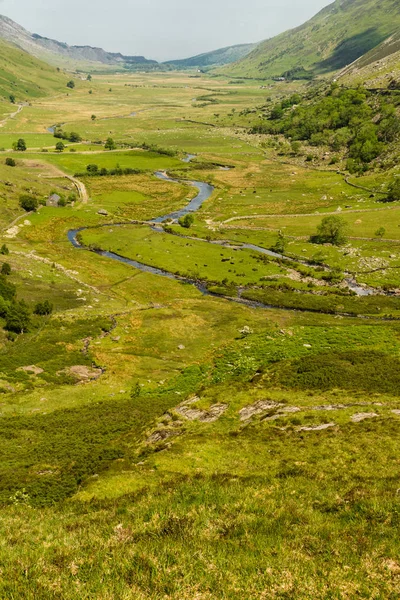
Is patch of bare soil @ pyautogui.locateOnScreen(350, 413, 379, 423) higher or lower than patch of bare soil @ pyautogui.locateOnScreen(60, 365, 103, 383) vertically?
higher

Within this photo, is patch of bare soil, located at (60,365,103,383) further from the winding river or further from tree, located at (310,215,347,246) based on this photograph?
tree, located at (310,215,347,246)

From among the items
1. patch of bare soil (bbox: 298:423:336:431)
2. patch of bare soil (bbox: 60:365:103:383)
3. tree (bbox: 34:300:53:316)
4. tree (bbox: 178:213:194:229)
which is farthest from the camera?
tree (bbox: 178:213:194:229)

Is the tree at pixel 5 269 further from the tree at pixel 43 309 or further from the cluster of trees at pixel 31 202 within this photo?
the cluster of trees at pixel 31 202

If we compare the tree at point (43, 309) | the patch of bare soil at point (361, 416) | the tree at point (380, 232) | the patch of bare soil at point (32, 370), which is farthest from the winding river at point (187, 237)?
the patch of bare soil at point (361, 416)

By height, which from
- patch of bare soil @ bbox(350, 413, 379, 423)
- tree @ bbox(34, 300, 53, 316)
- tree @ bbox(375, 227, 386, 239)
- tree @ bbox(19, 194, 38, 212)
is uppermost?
tree @ bbox(19, 194, 38, 212)

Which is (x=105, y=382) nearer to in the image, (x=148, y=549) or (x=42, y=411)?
(x=42, y=411)

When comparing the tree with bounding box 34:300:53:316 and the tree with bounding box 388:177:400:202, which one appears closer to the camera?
the tree with bounding box 34:300:53:316

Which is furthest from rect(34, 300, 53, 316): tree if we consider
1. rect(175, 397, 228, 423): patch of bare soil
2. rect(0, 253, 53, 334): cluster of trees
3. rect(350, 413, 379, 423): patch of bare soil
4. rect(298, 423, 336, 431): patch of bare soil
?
rect(350, 413, 379, 423): patch of bare soil
